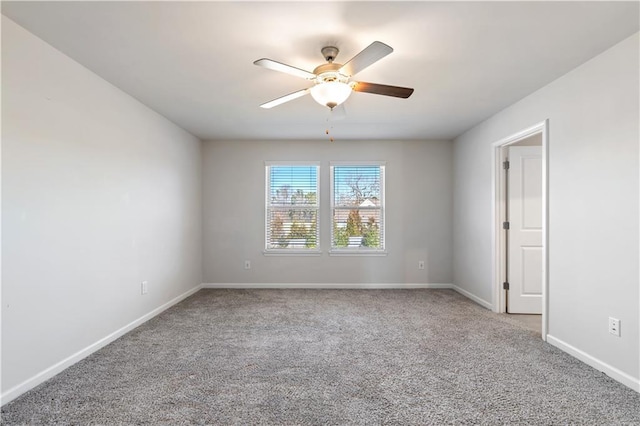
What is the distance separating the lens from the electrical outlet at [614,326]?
2.28 metres

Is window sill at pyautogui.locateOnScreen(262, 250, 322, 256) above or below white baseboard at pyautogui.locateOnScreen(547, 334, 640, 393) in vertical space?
above

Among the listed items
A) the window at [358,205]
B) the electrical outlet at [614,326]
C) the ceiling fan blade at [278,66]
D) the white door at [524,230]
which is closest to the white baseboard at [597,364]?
the electrical outlet at [614,326]

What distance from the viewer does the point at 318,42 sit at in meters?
2.25

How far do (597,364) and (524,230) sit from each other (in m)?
1.71

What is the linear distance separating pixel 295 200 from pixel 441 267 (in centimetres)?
254

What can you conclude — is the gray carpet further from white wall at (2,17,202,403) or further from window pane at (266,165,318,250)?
window pane at (266,165,318,250)

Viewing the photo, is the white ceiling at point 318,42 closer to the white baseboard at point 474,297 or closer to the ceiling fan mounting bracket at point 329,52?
the ceiling fan mounting bracket at point 329,52

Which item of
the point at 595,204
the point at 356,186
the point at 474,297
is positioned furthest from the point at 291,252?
the point at 595,204

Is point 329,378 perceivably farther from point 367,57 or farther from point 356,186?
point 356,186

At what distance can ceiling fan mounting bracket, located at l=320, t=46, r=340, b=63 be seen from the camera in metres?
2.28

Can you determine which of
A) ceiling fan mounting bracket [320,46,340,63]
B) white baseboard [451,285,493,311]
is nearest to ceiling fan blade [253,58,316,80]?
ceiling fan mounting bracket [320,46,340,63]

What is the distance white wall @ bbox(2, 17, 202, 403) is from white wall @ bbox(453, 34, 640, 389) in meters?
3.95

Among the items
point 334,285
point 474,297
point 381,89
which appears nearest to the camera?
point 381,89

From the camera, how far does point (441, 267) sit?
5.17 m
